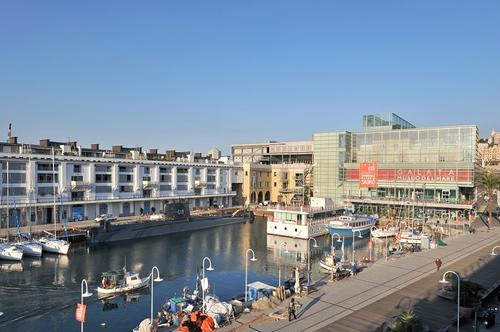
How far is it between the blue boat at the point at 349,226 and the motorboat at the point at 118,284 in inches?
1459

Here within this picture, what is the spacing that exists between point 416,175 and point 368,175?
9512 mm

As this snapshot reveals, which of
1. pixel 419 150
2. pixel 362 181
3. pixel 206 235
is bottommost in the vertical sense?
pixel 206 235

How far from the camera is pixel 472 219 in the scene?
74312 mm

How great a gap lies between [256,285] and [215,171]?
2745 inches

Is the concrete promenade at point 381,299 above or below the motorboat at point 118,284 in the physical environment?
above

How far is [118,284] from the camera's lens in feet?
121

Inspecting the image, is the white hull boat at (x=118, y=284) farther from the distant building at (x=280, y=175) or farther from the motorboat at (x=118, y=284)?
the distant building at (x=280, y=175)

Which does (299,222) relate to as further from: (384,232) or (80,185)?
(80,185)

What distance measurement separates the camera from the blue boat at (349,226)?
6669cm

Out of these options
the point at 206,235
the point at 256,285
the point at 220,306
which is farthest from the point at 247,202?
the point at 220,306

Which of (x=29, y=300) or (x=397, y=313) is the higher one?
(x=397, y=313)

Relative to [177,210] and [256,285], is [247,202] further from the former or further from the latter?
[256,285]

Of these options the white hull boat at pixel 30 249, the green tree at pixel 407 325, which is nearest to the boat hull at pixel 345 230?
the white hull boat at pixel 30 249

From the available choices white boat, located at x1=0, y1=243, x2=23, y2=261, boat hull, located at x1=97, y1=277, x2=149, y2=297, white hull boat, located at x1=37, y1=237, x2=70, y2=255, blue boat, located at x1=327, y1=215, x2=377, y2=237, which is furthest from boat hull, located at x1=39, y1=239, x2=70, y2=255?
blue boat, located at x1=327, y1=215, x2=377, y2=237
